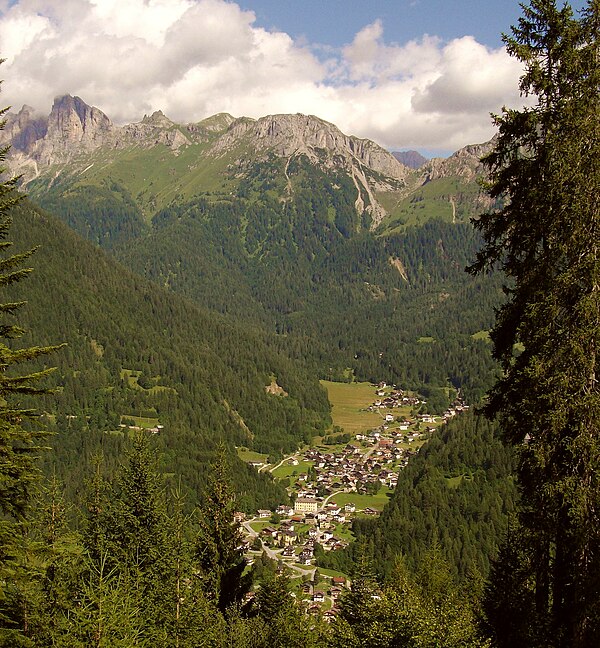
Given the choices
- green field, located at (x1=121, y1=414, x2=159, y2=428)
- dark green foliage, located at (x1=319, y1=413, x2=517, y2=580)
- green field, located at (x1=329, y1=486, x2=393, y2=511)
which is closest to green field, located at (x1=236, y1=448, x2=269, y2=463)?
green field, located at (x1=121, y1=414, x2=159, y2=428)

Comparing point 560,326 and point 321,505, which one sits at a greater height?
point 560,326

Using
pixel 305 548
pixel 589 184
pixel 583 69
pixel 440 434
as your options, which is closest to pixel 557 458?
pixel 589 184

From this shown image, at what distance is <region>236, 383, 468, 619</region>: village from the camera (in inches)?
4045

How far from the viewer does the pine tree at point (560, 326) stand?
604 inches

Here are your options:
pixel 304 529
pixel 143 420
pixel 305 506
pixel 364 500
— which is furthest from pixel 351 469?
pixel 143 420

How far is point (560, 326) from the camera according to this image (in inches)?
645

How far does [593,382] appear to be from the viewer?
16.0 meters

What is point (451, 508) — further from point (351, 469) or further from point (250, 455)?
point (250, 455)

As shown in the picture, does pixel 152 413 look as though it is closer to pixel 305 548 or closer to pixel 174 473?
pixel 174 473

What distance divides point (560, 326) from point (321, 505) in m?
135

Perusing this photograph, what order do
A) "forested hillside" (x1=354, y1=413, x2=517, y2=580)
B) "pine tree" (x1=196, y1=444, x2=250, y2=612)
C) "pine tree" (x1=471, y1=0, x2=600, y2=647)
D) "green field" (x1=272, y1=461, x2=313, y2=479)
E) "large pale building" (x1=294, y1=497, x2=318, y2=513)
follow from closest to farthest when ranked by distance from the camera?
"pine tree" (x1=471, y1=0, x2=600, y2=647)
"pine tree" (x1=196, y1=444, x2=250, y2=612)
"forested hillside" (x1=354, y1=413, x2=517, y2=580)
"large pale building" (x1=294, y1=497, x2=318, y2=513)
"green field" (x1=272, y1=461, x2=313, y2=479)

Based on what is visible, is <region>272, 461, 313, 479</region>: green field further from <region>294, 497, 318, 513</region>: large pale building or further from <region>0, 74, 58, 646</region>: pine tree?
<region>0, 74, 58, 646</region>: pine tree

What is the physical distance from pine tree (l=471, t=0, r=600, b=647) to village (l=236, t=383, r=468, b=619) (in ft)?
211

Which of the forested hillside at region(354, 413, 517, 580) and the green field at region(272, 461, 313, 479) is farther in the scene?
the green field at region(272, 461, 313, 479)
